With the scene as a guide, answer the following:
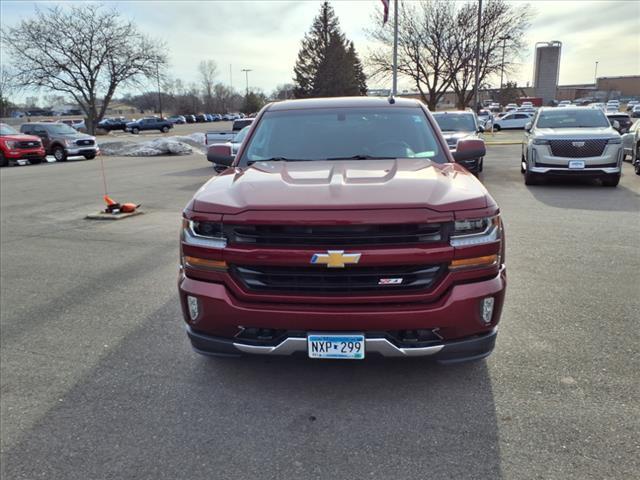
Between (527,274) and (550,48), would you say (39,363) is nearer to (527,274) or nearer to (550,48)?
(527,274)

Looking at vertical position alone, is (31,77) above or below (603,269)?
above

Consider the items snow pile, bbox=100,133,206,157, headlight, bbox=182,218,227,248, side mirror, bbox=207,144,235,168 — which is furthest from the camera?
snow pile, bbox=100,133,206,157

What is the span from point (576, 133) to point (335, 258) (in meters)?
10.4

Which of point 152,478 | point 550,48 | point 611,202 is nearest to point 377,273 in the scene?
point 152,478

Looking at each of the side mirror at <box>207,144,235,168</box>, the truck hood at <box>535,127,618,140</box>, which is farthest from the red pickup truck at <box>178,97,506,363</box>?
the truck hood at <box>535,127,618,140</box>

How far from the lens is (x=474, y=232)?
2.89 metres

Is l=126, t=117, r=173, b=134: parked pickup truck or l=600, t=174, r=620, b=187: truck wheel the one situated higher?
l=126, t=117, r=173, b=134: parked pickup truck

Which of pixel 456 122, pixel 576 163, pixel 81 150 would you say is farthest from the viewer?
pixel 81 150

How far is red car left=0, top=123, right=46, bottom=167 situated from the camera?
23.0 m

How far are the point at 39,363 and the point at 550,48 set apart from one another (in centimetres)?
12243

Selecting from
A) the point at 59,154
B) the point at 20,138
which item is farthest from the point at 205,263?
the point at 59,154

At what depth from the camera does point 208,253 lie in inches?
118

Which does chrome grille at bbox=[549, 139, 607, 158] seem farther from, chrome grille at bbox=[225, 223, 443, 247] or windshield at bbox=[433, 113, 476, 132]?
chrome grille at bbox=[225, 223, 443, 247]

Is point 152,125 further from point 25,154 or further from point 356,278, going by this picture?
point 356,278
